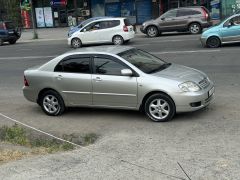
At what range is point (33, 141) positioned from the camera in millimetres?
8562

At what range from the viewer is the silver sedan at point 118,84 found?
9047 millimetres

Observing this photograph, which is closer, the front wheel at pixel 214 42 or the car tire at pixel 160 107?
the car tire at pixel 160 107

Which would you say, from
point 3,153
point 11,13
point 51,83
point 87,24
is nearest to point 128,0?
point 11,13

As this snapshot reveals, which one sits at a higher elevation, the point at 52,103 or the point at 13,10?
the point at 13,10

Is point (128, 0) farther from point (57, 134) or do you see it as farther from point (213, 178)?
point (213, 178)

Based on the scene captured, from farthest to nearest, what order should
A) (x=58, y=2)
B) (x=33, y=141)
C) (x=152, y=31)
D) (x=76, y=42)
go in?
(x=58, y=2) < (x=152, y=31) < (x=76, y=42) < (x=33, y=141)

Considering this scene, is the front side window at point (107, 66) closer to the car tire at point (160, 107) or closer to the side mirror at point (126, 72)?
the side mirror at point (126, 72)

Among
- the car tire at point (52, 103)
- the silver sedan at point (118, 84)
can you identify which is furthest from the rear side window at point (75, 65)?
the car tire at point (52, 103)

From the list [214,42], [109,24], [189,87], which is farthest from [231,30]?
[189,87]

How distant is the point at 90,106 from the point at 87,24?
17696 mm

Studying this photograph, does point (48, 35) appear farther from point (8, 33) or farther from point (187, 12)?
point (187, 12)

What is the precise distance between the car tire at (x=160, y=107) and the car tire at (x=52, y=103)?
208 centimetres

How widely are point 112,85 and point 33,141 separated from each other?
1.95 meters

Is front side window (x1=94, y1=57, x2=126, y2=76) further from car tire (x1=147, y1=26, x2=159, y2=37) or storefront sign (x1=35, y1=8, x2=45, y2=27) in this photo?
storefront sign (x1=35, y1=8, x2=45, y2=27)
